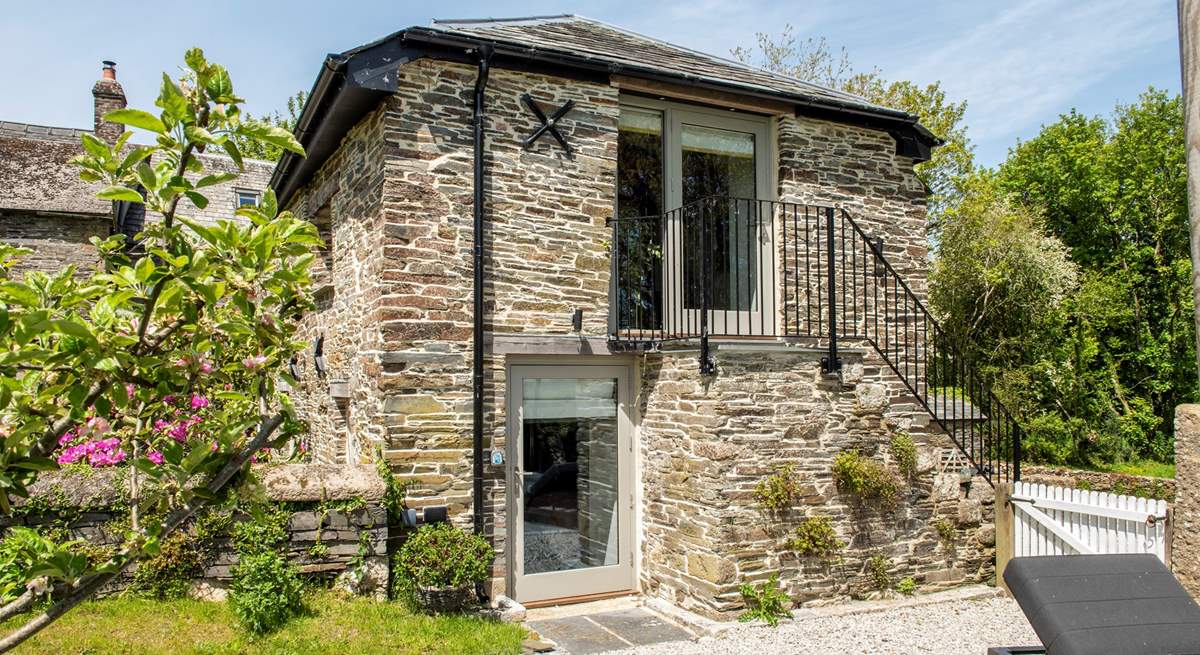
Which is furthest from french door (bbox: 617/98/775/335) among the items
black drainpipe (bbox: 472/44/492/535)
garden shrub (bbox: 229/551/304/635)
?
garden shrub (bbox: 229/551/304/635)

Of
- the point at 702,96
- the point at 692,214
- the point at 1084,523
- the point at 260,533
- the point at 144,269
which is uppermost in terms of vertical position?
the point at 702,96

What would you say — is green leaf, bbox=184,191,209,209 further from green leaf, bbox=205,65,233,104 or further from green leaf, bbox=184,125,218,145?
green leaf, bbox=205,65,233,104

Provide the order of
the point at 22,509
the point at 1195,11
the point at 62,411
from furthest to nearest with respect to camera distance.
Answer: the point at 22,509 → the point at 1195,11 → the point at 62,411

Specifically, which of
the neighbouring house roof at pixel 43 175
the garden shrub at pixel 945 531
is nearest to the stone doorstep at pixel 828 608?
the garden shrub at pixel 945 531

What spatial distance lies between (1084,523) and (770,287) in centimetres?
358

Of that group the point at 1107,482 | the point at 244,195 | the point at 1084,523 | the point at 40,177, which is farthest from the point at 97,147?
the point at 244,195

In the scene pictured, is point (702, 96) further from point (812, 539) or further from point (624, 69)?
point (812, 539)

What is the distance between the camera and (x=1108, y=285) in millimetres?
20531

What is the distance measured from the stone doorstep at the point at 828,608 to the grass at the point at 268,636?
1.51 meters

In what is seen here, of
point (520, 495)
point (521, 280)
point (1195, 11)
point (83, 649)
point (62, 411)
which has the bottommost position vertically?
point (83, 649)

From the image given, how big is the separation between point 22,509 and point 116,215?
547 inches

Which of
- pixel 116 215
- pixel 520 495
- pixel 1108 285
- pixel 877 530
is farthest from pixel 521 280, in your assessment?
pixel 1108 285

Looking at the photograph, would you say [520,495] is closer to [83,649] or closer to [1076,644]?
[83,649]

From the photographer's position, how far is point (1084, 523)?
735 cm
